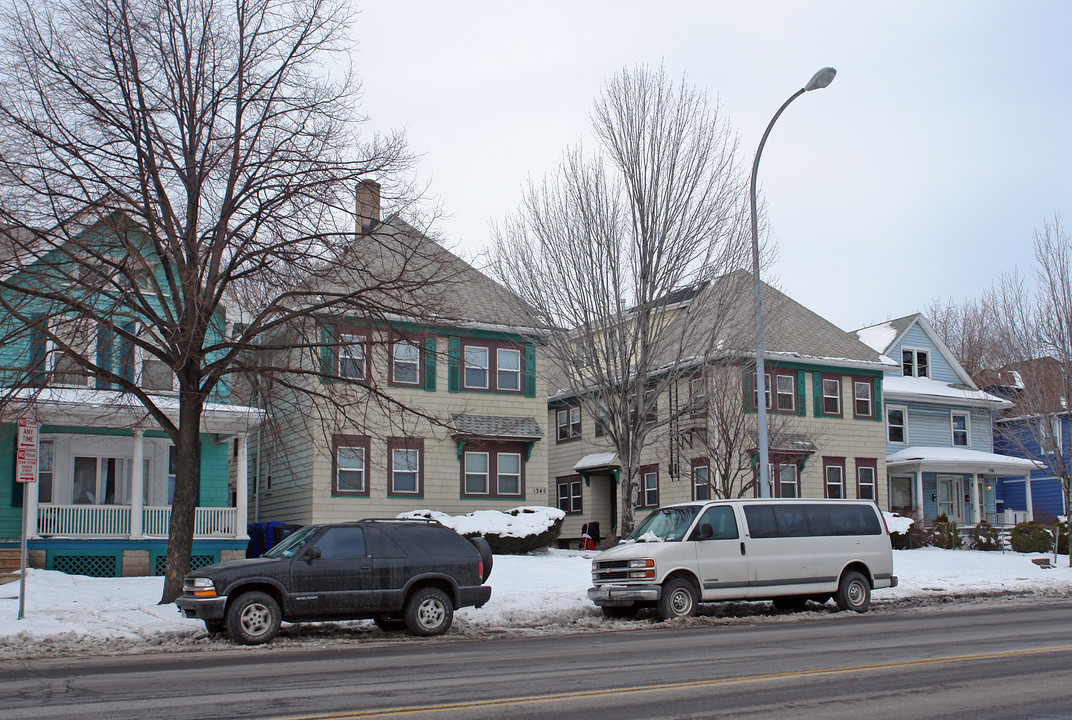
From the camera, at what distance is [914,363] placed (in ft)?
144

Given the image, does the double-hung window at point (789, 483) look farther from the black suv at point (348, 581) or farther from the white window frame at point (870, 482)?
the black suv at point (348, 581)

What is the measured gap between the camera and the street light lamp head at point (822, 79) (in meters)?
18.4

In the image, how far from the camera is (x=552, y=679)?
9875mm

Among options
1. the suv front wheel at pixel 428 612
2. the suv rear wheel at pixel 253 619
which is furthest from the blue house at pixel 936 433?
the suv rear wheel at pixel 253 619

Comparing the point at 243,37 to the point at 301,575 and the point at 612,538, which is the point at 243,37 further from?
the point at 612,538

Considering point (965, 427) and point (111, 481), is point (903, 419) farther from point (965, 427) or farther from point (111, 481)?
point (111, 481)

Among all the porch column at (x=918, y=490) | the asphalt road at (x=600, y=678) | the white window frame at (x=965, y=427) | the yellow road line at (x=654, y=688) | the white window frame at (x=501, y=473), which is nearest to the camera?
the yellow road line at (x=654, y=688)

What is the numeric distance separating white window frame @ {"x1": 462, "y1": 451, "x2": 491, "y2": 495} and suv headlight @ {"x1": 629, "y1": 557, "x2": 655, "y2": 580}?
47.9 ft

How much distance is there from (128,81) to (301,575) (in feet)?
26.7

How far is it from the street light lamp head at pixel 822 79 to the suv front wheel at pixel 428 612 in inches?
437

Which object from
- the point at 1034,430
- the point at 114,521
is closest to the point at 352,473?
the point at 114,521

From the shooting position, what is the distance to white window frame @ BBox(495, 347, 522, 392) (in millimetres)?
31672

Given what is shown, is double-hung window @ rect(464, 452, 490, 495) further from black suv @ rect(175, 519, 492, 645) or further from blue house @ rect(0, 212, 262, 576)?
black suv @ rect(175, 519, 492, 645)

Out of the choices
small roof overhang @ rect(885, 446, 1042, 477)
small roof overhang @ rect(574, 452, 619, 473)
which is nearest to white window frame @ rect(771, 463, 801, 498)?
small roof overhang @ rect(885, 446, 1042, 477)
